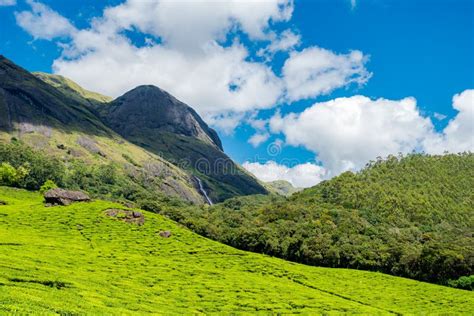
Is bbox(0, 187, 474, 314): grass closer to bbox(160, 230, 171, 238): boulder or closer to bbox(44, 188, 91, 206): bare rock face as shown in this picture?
bbox(160, 230, 171, 238): boulder

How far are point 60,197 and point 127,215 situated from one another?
31879 millimetres

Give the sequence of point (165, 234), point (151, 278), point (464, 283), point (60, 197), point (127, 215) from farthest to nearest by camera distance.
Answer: point (60, 197) → point (127, 215) → point (165, 234) → point (464, 283) → point (151, 278)

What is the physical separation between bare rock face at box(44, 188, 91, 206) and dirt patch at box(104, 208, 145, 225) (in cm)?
2200

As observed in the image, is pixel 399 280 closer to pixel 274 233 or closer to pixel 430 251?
pixel 430 251

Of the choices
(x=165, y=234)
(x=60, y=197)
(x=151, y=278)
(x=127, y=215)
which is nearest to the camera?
(x=151, y=278)

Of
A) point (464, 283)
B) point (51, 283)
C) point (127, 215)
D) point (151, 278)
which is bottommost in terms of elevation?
point (151, 278)

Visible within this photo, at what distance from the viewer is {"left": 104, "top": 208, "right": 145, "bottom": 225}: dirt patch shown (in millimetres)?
134375

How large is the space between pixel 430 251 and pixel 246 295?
10213cm

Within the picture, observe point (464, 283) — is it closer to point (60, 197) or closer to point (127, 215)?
point (127, 215)

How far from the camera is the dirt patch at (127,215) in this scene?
441 feet

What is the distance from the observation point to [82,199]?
511ft

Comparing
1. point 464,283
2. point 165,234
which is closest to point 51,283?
point 165,234

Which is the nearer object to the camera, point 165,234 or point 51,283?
point 51,283

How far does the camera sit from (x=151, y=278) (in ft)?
228
